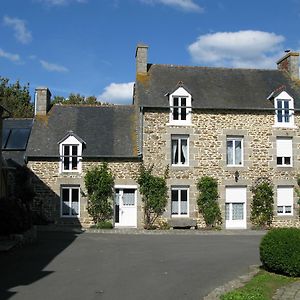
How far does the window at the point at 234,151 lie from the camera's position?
2488 centimetres

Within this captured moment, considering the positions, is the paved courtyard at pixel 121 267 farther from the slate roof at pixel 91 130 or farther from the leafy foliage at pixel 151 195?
the slate roof at pixel 91 130

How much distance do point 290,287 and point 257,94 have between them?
18.8m

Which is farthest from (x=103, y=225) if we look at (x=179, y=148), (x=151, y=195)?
(x=179, y=148)

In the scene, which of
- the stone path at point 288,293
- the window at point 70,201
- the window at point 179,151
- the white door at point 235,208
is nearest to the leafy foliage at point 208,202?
the white door at point 235,208

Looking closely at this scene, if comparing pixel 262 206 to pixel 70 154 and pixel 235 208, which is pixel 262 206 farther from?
pixel 70 154

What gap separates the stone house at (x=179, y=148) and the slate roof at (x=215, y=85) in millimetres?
87

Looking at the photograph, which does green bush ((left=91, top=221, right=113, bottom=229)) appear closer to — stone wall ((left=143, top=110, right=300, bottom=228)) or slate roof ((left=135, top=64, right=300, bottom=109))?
stone wall ((left=143, top=110, right=300, bottom=228))

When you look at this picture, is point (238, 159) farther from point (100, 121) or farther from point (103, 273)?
point (103, 273)

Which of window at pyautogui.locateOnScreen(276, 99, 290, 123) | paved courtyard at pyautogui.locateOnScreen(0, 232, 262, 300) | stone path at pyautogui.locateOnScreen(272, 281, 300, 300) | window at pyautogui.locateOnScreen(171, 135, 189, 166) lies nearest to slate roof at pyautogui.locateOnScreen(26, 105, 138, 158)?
window at pyautogui.locateOnScreen(171, 135, 189, 166)

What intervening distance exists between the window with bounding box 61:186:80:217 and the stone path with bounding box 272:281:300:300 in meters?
16.3

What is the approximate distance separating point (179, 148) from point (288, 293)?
55.2 feet

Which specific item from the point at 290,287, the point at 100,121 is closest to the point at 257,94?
the point at 100,121

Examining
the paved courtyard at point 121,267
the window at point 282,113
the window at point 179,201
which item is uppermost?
the window at point 282,113

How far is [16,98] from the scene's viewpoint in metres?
45.5
